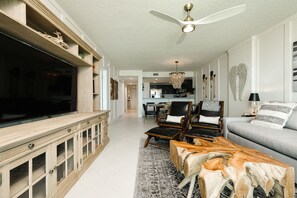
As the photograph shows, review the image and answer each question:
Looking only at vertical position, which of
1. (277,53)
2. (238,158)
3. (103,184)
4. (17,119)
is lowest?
(103,184)

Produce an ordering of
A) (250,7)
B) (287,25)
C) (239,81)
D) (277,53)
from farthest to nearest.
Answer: (239,81) → (277,53) → (287,25) → (250,7)

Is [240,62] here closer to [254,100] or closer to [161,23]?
[254,100]

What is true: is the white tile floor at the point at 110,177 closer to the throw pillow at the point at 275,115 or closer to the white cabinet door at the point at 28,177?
the white cabinet door at the point at 28,177

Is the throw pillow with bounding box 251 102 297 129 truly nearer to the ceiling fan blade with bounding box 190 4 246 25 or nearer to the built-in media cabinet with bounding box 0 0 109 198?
the ceiling fan blade with bounding box 190 4 246 25

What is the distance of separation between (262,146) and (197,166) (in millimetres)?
1333

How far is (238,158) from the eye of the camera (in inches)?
52.1

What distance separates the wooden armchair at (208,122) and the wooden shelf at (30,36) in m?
2.47

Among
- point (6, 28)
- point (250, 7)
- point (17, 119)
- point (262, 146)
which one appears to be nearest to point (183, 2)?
point (250, 7)

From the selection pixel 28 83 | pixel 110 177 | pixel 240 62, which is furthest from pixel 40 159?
pixel 240 62

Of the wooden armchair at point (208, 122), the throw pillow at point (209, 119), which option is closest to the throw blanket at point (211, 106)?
the wooden armchair at point (208, 122)

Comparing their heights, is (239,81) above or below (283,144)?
above

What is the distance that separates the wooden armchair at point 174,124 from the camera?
2869mm

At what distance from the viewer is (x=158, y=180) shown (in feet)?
5.89

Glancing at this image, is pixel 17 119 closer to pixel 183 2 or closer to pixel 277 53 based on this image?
pixel 183 2
